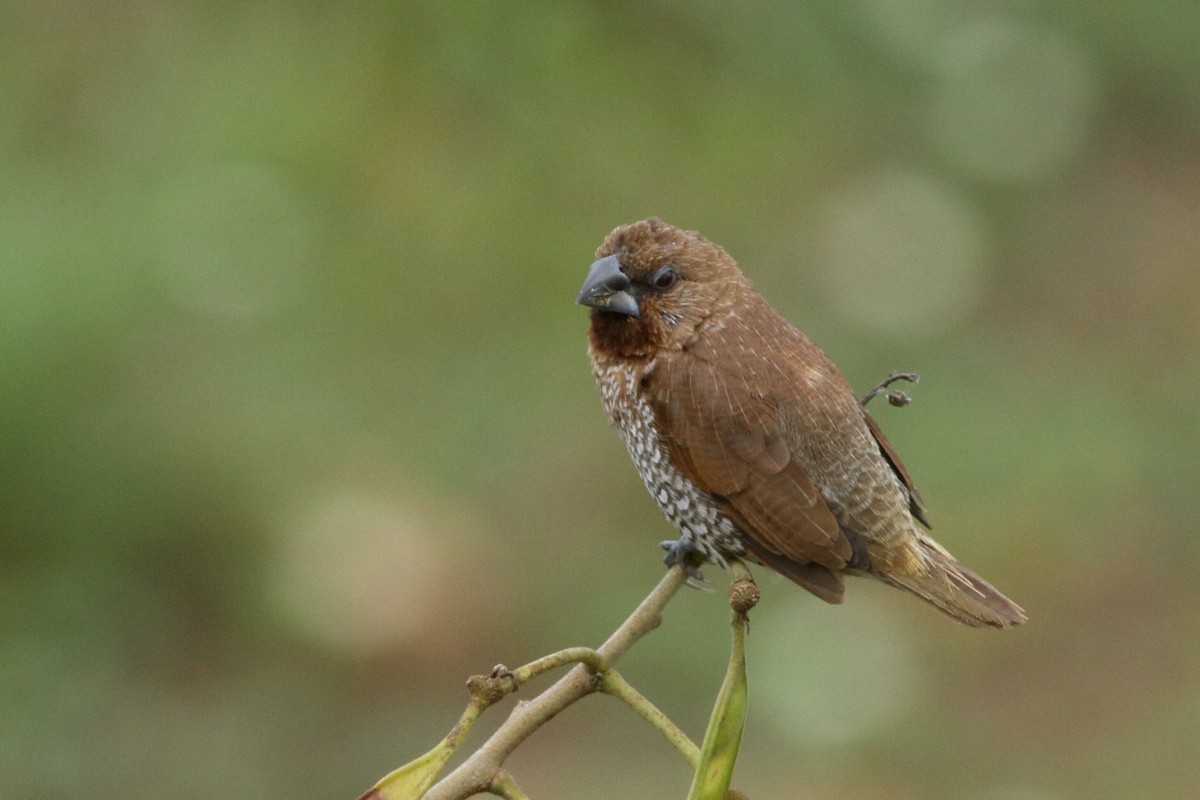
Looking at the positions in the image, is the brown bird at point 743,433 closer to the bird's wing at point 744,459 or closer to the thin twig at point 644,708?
the bird's wing at point 744,459

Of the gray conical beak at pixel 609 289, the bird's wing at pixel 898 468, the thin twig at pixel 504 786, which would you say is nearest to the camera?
the thin twig at pixel 504 786

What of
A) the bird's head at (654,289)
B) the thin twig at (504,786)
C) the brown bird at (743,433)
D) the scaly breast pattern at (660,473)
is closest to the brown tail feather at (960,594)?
the brown bird at (743,433)

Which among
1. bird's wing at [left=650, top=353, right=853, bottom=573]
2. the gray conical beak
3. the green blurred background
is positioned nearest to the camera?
bird's wing at [left=650, top=353, right=853, bottom=573]

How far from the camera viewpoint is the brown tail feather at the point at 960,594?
3031mm

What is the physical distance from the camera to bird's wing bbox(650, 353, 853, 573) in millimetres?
3025

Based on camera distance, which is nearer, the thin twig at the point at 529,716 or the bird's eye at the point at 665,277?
the thin twig at the point at 529,716

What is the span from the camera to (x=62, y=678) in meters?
5.35

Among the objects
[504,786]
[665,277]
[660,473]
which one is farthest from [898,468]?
[504,786]

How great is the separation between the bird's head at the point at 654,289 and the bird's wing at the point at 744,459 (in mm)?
97

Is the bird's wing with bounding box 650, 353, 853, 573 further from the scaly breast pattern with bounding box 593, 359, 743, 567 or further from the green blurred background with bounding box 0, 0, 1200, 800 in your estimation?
the green blurred background with bounding box 0, 0, 1200, 800

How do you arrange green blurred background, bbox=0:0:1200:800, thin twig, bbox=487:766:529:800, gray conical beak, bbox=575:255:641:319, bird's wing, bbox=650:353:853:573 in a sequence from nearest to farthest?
1. thin twig, bbox=487:766:529:800
2. bird's wing, bbox=650:353:853:573
3. gray conical beak, bbox=575:255:641:319
4. green blurred background, bbox=0:0:1200:800

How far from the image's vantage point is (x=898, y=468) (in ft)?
10.9

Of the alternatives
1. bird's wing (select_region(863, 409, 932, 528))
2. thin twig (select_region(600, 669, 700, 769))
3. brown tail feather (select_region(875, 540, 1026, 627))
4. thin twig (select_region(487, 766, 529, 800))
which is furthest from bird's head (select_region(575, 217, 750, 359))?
thin twig (select_region(487, 766, 529, 800))

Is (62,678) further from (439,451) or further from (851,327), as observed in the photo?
(851,327)
